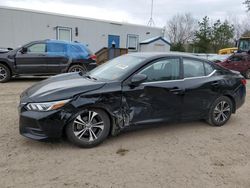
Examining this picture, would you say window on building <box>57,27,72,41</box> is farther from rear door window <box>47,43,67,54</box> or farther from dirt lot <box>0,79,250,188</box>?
dirt lot <box>0,79,250,188</box>

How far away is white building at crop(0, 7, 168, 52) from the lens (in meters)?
14.6

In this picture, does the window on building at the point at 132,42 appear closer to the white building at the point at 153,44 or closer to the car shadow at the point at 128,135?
the white building at the point at 153,44

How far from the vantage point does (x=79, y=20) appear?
16984mm

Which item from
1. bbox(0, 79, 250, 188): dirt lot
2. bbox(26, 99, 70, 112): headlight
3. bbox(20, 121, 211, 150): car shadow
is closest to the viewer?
bbox(0, 79, 250, 188): dirt lot

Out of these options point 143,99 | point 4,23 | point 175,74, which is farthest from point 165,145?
point 4,23

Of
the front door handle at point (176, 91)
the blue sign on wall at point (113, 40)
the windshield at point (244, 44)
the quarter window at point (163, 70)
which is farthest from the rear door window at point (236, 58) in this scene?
the front door handle at point (176, 91)

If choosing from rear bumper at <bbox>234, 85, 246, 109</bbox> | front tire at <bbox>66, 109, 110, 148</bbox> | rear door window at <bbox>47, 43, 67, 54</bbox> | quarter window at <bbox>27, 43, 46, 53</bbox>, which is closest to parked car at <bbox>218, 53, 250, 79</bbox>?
rear door window at <bbox>47, 43, 67, 54</bbox>

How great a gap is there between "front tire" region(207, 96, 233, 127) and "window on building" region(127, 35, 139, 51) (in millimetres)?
15619

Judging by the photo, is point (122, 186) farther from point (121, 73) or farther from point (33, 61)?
point (33, 61)

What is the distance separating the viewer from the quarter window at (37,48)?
30.4 feet

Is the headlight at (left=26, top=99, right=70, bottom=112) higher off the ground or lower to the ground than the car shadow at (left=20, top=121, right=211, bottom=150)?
higher

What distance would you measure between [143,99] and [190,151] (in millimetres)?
1099

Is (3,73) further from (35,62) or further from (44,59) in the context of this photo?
(44,59)

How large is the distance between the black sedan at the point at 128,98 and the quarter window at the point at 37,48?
574cm
